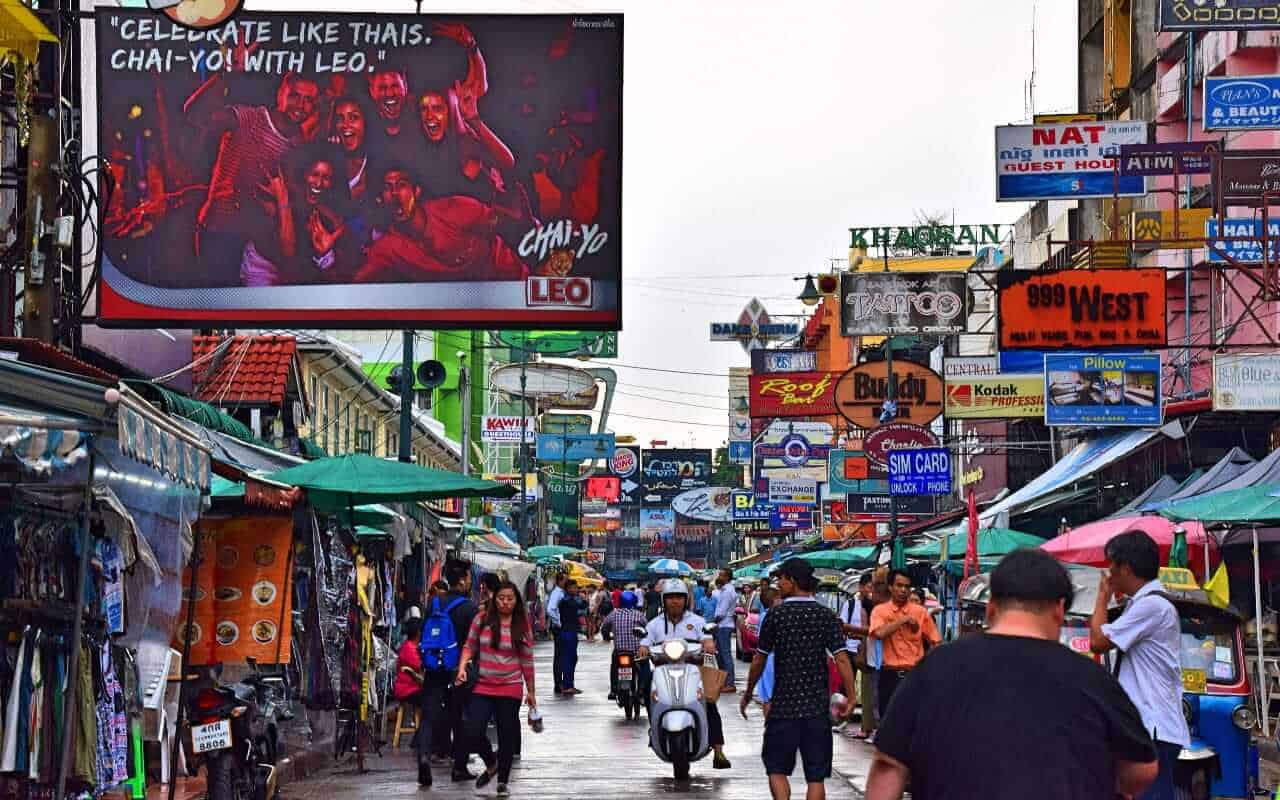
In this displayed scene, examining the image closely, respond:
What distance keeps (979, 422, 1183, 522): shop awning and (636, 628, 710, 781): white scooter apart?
15.8m

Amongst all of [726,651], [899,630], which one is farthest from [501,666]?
[726,651]

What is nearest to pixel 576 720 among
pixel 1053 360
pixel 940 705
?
pixel 1053 360

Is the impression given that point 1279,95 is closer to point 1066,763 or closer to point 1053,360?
point 1053,360

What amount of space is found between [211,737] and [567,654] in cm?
2013

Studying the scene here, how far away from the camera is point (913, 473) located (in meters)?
34.2

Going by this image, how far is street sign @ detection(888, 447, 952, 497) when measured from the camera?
34.1 m

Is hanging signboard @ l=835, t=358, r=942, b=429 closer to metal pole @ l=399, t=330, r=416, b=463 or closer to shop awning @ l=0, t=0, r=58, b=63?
metal pole @ l=399, t=330, r=416, b=463

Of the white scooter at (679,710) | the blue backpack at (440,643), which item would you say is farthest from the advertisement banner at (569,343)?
the white scooter at (679,710)

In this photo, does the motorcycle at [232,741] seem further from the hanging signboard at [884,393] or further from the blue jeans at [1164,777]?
the hanging signboard at [884,393]

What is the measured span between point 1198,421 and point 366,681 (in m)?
15.8

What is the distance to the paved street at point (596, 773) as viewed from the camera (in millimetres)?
16469

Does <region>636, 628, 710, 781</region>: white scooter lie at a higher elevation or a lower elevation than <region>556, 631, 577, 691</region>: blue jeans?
higher

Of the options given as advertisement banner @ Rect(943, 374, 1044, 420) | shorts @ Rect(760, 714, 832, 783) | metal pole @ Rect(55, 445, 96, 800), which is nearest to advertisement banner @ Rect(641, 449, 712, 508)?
advertisement banner @ Rect(943, 374, 1044, 420)

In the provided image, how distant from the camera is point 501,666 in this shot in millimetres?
16297
